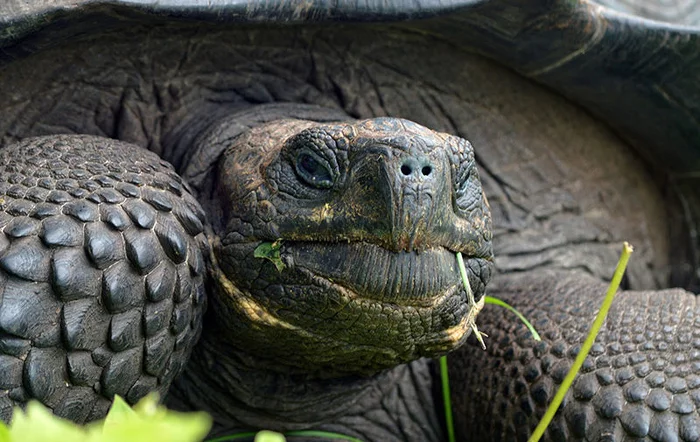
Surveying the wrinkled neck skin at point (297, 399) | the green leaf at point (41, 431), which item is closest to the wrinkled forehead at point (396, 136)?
the wrinkled neck skin at point (297, 399)

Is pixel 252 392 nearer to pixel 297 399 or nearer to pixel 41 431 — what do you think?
pixel 297 399

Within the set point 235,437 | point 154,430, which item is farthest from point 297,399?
point 154,430

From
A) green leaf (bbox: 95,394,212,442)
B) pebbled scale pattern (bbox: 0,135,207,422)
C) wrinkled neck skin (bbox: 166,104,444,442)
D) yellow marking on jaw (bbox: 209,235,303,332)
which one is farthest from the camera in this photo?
wrinkled neck skin (bbox: 166,104,444,442)

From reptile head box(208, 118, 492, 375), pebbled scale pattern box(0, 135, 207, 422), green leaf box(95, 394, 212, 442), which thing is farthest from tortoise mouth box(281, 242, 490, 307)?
green leaf box(95, 394, 212, 442)

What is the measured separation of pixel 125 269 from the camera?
1.65m

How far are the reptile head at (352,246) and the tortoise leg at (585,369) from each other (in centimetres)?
39

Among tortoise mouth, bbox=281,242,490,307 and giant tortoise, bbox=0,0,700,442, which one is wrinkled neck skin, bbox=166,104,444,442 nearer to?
giant tortoise, bbox=0,0,700,442

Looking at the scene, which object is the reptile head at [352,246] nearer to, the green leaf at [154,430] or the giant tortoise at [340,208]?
the giant tortoise at [340,208]

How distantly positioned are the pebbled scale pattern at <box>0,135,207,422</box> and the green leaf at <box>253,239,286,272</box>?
0.14 meters

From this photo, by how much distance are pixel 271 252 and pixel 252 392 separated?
0.52m

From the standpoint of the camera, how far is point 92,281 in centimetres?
160

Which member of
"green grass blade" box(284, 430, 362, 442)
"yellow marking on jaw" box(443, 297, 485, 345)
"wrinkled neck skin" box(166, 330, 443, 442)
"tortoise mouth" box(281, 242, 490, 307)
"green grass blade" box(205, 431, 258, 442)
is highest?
"tortoise mouth" box(281, 242, 490, 307)

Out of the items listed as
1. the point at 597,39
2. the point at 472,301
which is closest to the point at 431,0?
the point at 597,39

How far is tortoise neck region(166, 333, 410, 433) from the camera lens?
6.97ft
